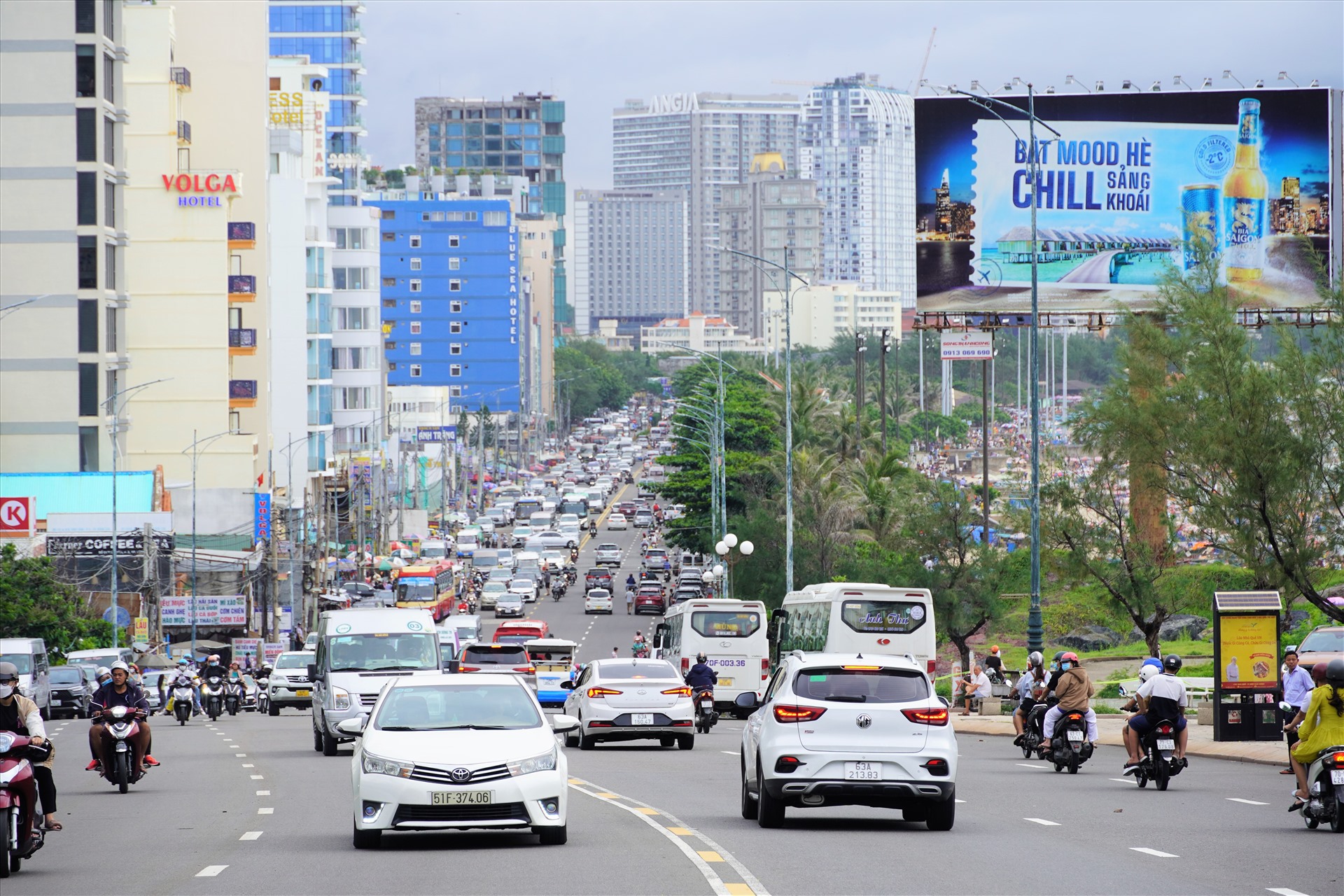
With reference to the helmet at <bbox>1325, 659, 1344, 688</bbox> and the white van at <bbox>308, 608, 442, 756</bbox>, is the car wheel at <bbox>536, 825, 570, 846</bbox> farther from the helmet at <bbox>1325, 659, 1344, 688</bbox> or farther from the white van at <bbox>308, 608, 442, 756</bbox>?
the white van at <bbox>308, 608, 442, 756</bbox>

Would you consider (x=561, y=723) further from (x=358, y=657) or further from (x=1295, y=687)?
(x=358, y=657)

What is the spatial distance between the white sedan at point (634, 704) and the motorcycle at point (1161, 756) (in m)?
8.97

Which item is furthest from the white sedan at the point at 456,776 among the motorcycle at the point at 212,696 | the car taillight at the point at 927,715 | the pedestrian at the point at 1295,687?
the motorcycle at the point at 212,696

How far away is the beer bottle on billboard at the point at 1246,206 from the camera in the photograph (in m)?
51.7

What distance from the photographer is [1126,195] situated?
52.2m

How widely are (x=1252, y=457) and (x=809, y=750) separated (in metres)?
15.4

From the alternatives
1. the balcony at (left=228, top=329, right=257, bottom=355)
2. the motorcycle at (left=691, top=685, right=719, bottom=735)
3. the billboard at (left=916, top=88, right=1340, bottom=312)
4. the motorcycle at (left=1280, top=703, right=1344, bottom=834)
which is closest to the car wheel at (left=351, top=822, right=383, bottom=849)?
the motorcycle at (left=1280, top=703, right=1344, bottom=834)

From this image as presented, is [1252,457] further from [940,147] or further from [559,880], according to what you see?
[940,147]

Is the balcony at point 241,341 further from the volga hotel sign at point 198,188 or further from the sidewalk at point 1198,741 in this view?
the sidewalk at point 1198,741

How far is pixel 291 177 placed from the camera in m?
98.6

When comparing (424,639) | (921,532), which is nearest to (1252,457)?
(424,639)

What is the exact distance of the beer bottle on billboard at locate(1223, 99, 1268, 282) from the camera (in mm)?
51719

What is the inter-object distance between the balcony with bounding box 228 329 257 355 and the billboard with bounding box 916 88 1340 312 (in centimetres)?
4349

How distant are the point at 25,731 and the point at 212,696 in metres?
28.5
